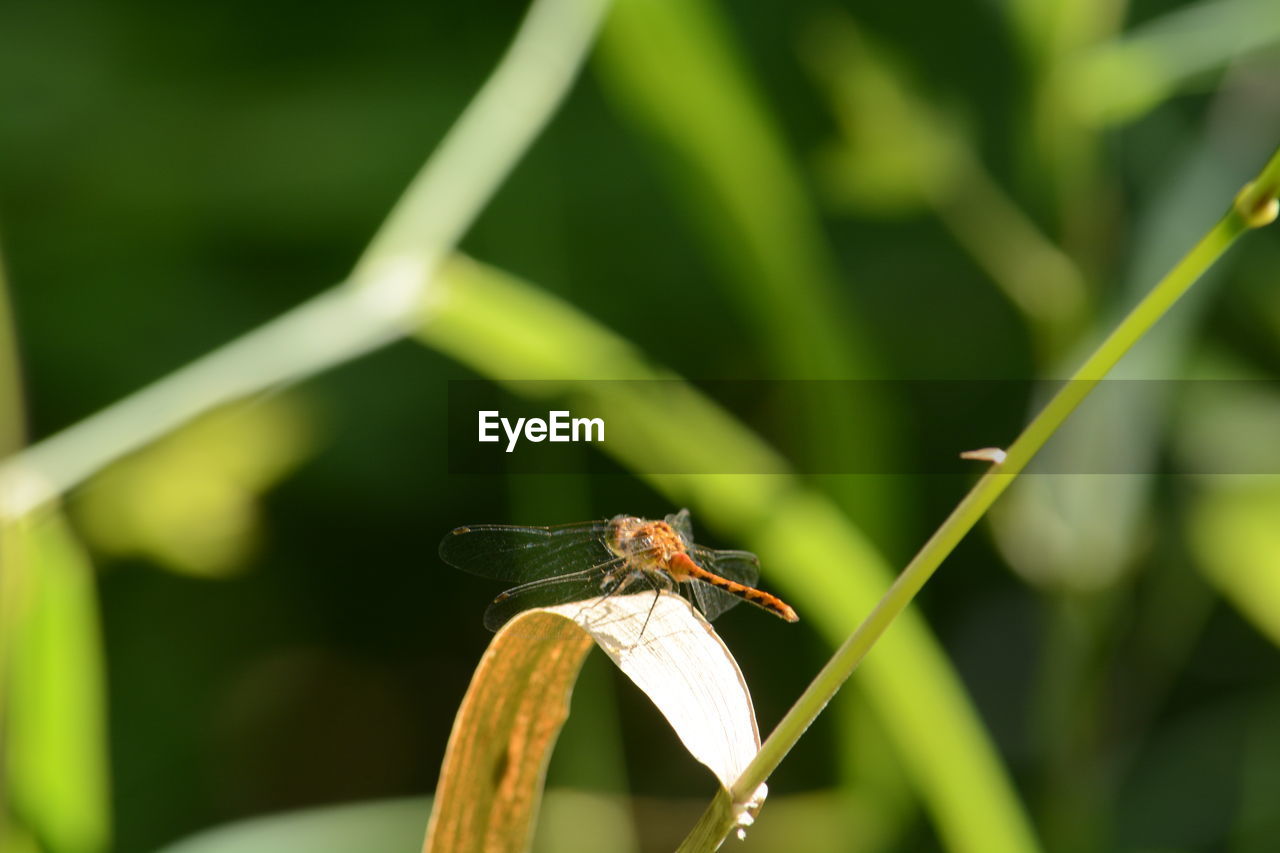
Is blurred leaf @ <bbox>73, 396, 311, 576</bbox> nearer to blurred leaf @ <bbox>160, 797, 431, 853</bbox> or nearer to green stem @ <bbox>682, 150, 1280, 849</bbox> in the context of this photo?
blurred leaf @ <bbox>160, 797, 431, 853</bbox>

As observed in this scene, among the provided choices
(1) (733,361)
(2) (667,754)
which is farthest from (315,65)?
(2) (667,754)

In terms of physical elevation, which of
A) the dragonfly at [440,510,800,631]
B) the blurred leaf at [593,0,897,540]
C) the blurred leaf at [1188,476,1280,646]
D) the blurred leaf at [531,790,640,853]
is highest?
the blurred leaf at [593,0,897,540]

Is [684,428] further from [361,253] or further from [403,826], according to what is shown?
[361,253]

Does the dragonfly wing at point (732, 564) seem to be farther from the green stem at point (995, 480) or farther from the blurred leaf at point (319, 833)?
the green stem at point (995, 480)

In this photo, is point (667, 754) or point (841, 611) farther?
point (667, 754)

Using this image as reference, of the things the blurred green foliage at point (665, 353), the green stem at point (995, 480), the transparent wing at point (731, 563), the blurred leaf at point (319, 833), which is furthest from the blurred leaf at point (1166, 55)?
the blurred leaf at point (319, 833)

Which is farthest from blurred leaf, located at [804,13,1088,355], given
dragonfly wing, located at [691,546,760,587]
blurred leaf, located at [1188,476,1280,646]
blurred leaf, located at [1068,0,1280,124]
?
dragonfly wing, located at [691,546,760,587]

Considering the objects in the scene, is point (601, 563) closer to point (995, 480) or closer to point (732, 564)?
point (732, 564)

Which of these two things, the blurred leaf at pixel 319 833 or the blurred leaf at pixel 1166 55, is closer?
the blurred leaf at pixel 319 833
